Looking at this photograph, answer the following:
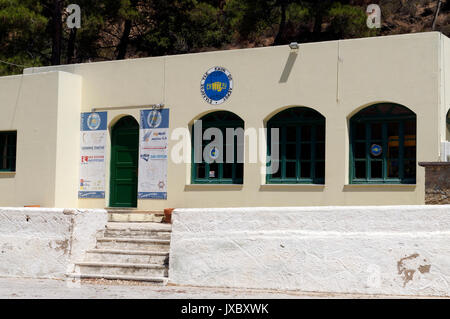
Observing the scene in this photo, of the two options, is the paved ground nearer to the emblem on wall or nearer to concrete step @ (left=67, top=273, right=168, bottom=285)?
concrete step @ (left=67, top=273, right=168, bottom=285)

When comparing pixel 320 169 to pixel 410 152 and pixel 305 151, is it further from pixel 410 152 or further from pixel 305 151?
pixel 410 152

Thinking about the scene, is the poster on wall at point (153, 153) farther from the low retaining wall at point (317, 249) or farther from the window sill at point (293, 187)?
the low retaining wall at point (317, 249)

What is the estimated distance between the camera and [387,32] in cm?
3409

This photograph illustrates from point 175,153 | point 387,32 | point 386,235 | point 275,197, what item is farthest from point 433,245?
point 387,32

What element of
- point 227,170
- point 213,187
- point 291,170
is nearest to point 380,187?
point 291,170

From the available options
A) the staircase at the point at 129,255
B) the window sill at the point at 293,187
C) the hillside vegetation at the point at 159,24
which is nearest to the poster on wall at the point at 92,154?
the staircase at the point at 129,255

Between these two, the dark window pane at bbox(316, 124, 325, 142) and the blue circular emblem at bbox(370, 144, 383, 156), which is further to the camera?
the dark window pane at bbox(316, 124, 325, 142)

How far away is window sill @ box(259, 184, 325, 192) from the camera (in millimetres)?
14070

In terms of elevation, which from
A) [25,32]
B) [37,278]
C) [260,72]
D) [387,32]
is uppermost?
[387,32]

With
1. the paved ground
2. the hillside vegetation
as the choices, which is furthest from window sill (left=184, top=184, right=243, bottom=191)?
the hillside vegetation

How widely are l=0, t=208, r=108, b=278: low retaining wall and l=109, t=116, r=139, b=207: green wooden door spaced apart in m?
3.96

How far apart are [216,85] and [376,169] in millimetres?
3954

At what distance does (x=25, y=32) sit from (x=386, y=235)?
62.5 feet
